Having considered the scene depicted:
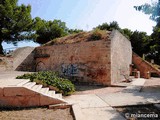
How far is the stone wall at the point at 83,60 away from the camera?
13164 millimetres

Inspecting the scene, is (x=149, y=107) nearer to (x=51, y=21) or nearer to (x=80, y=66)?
(x=80, y=66)

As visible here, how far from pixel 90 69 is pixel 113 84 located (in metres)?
2.07

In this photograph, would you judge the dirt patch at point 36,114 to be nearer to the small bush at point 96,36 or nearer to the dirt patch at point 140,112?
the dirt patch at point 140,112

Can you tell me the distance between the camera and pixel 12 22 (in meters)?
22.6

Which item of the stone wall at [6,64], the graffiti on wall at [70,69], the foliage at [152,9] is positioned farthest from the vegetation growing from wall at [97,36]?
the stone wall at [6,64]

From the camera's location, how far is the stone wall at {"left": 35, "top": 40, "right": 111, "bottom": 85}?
13.2 meters

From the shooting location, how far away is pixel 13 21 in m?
22.6

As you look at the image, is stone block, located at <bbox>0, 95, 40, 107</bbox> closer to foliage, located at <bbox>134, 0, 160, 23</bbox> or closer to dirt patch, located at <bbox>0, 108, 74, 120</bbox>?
dirt patch, located at <bbox>0, 108, 74, 120</bbox>

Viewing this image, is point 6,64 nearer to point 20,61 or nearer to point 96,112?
point 20,61

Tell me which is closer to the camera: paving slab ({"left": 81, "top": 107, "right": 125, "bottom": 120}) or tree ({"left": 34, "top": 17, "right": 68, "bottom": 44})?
paving slab ({"left": 81, "top": 107, "right": 125, "bottom": 120})

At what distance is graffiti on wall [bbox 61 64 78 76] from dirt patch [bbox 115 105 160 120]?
27.7 feet

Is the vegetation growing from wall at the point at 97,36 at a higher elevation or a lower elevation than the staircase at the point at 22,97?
higher

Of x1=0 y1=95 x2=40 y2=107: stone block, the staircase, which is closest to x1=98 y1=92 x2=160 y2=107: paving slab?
the staircase

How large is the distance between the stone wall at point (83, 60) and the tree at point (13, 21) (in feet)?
25.5
